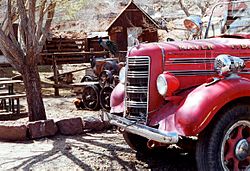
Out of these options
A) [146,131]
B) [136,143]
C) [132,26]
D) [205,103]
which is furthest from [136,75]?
[132,26]

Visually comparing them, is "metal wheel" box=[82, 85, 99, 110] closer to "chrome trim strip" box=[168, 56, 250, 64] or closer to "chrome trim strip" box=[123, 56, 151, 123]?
"chrome trim strip" box=[123, 56, 151, 123]

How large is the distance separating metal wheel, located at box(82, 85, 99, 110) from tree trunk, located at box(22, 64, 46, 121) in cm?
265

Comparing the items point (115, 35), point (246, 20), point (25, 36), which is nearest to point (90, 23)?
point (115, 35)

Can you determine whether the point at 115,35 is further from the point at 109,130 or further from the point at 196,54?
the point at 196,54

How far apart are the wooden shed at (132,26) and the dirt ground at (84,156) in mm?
11600

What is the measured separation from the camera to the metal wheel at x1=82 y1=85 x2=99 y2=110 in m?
9.84

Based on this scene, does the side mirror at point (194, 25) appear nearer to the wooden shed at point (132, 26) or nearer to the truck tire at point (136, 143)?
the truck tire at point (136, 143)

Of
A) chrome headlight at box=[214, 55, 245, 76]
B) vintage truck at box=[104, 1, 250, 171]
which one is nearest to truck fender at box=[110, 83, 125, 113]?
vintage truck at box=[104, 1, 250, 171]

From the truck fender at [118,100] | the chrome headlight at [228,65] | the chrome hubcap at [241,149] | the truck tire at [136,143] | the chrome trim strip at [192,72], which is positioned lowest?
the truck tire at [136,143]

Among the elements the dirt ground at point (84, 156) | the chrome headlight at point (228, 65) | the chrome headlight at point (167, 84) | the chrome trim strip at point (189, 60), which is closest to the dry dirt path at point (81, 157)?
the dirt ground at point (84, 156)

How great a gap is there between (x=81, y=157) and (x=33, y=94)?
2.20m

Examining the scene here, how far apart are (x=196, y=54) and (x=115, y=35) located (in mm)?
14139

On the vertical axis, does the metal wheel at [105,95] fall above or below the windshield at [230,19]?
below

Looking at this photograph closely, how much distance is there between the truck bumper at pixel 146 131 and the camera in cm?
404
